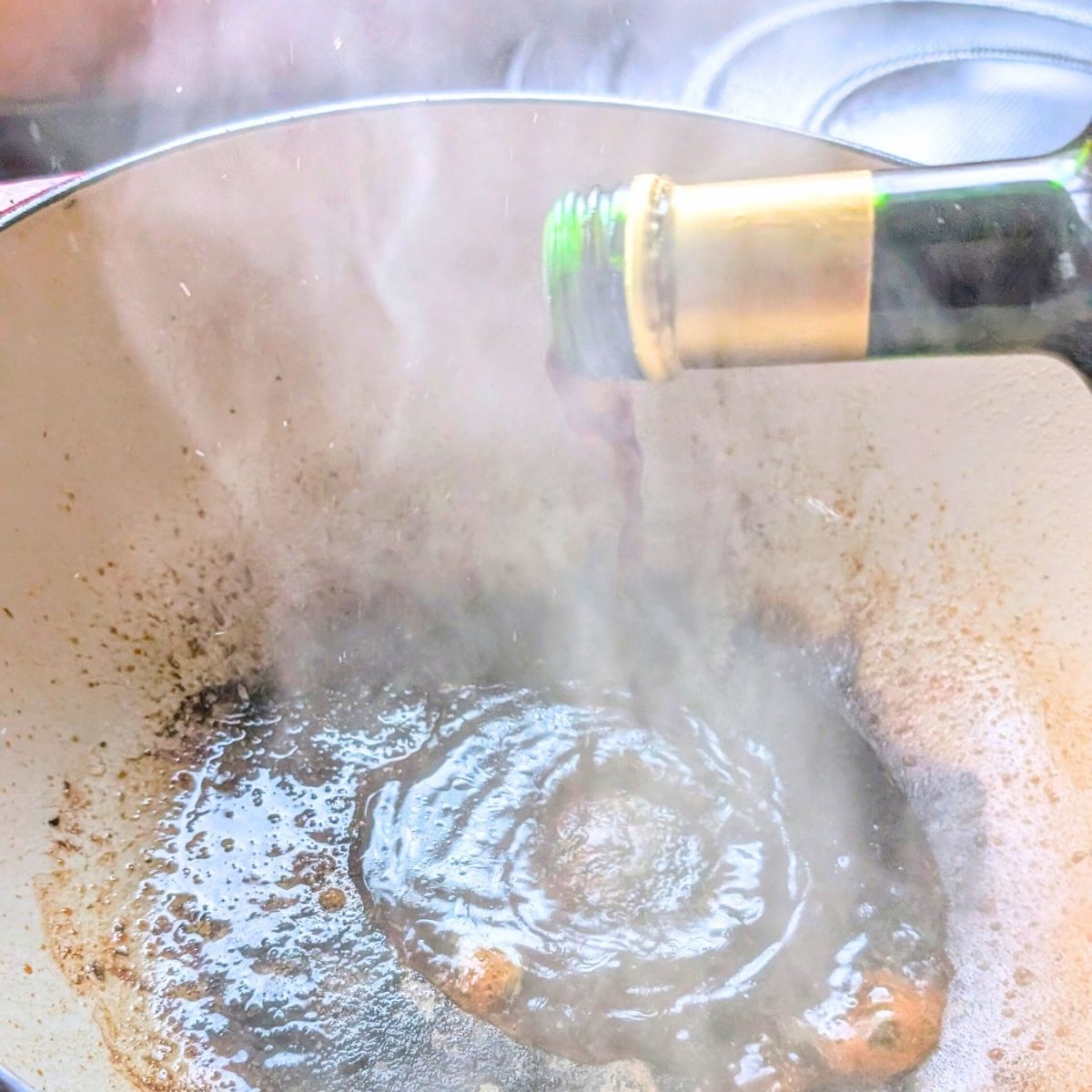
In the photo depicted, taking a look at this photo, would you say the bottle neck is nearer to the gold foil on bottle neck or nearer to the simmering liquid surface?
the gold foil on bottle neck

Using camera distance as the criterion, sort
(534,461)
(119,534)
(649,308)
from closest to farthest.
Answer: (649,308) < (119,534) < (534,461)

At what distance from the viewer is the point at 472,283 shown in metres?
0.71

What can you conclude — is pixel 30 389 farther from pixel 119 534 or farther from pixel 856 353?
pixel 856 353

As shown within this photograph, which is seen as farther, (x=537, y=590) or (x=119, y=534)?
(x=537, y=590)

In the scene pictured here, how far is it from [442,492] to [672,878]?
31 centimetres

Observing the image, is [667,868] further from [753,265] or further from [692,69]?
[692,69]

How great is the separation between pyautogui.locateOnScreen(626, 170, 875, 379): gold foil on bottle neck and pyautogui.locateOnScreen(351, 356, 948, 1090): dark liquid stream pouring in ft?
0.36

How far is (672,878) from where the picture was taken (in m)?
0.63

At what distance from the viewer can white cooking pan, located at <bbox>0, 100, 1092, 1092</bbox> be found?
566 mm

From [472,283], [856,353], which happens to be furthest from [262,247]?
[856,353]

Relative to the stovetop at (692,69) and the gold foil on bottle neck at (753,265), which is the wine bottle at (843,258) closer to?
the gold foil on bottle neck at (753,265)

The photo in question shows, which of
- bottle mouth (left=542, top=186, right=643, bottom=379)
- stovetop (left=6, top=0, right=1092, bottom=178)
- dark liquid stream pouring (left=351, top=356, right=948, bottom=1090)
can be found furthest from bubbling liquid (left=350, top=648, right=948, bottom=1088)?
stovetop (left=6, top=0, right=1092, bottom=178)

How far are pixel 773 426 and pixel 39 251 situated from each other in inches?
17.9

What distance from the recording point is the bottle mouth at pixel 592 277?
1.40 feet
